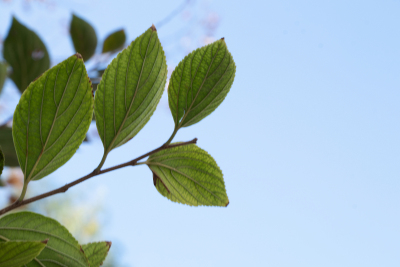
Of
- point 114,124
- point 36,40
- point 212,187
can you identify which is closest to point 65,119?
point 114,124

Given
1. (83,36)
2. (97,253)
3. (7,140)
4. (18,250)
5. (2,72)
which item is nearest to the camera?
(18,250)

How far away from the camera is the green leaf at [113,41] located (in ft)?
3.19

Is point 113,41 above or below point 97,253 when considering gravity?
above

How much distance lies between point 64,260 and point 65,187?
0.22ft

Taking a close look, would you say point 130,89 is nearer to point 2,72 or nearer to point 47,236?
point 47,236

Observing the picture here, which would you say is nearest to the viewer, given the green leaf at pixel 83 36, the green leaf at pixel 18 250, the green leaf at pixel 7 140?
the green leaf at pixel 18 250

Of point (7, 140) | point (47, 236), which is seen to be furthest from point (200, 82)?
point (7, 140)

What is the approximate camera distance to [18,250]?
0.82 feet

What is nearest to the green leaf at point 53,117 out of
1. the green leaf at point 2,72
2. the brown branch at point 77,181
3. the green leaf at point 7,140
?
the brown branch at point 77,181

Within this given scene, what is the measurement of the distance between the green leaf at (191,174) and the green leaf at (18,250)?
14 cm

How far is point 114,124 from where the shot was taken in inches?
12.8

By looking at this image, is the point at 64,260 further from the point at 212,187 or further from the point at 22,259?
the point at 212,187

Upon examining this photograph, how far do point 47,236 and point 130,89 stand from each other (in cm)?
15

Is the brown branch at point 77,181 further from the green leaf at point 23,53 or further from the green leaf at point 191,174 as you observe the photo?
the green leaf at point 23,53
